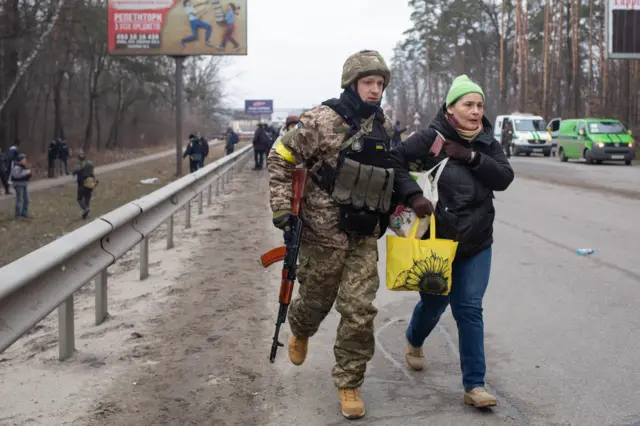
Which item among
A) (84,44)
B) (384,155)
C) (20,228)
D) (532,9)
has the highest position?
(532,9)

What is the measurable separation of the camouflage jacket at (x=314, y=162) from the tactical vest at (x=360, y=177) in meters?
0.04

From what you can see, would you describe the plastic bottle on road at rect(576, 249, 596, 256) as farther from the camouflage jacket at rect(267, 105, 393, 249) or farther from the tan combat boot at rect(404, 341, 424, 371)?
the camouflage jacket at rect(267, 105, 393, 249)

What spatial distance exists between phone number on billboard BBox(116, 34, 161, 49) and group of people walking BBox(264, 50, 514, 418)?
2556cm

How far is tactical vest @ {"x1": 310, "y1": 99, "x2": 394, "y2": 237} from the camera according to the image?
13.8ft

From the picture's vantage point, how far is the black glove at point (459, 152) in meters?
4.21

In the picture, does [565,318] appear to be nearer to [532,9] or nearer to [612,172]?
[612,172]

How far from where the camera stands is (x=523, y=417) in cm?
406

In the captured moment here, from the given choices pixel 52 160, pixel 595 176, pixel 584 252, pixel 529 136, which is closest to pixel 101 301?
pixel 584 252

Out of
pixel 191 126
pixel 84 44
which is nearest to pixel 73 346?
pixel 84 44

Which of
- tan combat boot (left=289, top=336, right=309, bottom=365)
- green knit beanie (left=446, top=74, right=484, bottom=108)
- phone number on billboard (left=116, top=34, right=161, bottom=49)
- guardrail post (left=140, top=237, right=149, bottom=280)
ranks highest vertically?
phone number on billboard (left=116, top=34, right=161, bottom=49)

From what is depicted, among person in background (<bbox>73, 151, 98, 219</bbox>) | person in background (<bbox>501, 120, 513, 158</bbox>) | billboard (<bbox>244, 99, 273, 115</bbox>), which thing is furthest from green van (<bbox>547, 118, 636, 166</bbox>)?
billboard (<bbox>244, 99, 273, 115</bbox>)

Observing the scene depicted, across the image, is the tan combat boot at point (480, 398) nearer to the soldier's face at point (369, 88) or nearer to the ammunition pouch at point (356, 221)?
the ammunition pouch at point (356, 221)

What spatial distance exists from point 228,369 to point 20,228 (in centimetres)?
1220

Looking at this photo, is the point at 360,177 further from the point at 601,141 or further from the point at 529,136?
the point at 529,136
